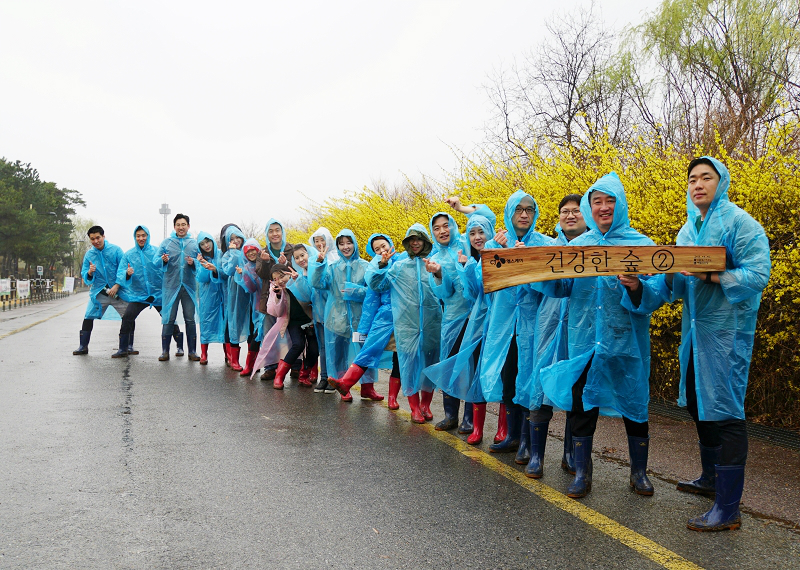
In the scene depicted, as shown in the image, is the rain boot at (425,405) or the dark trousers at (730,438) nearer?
the dark trousers at (730,438)

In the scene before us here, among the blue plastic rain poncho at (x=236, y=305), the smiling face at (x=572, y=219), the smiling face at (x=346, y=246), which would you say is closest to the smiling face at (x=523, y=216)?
the smiling face at (x=572, y=219)

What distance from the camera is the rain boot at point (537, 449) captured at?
4.36 m

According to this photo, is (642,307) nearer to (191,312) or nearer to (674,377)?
(674,377)

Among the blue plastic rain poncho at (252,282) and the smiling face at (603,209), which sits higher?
the smiling face at (603,209)

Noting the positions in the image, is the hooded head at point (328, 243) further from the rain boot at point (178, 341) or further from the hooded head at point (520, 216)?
the rain boot at point (178, 341)

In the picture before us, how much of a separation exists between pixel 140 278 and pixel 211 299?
1.74 metres

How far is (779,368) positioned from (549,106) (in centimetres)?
1318

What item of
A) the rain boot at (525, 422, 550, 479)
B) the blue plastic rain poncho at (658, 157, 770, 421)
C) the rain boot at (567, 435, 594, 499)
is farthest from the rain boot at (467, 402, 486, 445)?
the blue plastic rain poncho at (658, 157, 770, 421)

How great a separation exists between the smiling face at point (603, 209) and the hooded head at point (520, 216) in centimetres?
77

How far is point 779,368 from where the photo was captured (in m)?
5.23

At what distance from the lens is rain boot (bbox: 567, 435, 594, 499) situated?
398 centimetres

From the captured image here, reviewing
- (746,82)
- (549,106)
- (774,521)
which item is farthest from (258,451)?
(549,106)

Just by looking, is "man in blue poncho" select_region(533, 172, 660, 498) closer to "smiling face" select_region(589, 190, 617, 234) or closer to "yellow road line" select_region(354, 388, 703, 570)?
"smiling face" select_region(589, 190, 617, 234)

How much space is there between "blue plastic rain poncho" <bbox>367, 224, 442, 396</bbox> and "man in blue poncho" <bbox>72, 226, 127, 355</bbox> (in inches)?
247
